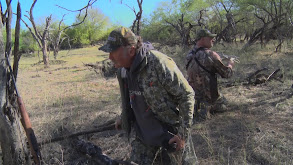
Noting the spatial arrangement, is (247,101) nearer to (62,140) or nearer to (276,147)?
(276,147)

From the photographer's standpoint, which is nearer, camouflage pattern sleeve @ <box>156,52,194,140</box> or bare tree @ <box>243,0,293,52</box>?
camouflage pattern sleeve @ <box>156,52,194,140</box>

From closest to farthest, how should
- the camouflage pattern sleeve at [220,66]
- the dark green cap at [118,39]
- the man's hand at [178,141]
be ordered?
the dark green cap at [118,39] < the man's hand at [178,141] < the camouflage pattern sleeve at [220,66]

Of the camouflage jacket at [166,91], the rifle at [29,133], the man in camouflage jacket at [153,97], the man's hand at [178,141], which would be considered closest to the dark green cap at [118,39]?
the man in camouflage jacket at [153,97]

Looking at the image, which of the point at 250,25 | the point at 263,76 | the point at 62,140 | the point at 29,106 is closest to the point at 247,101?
the point at 263,76

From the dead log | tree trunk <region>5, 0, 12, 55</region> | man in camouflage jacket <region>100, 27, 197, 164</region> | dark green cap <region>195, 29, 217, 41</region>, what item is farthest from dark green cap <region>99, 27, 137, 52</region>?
dark green cap <region>195, 29, 217, 41</region>

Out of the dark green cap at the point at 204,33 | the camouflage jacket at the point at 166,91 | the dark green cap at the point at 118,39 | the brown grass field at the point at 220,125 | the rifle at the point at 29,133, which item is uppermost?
the dark green cap at the point at 204,33

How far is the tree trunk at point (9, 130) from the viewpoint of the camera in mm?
2218

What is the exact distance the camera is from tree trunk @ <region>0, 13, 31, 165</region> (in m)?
2.22

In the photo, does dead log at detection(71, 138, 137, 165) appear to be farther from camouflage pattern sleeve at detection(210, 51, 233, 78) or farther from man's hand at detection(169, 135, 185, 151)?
camouflage pattern sleeve at detection(210, 51, 233, 78)

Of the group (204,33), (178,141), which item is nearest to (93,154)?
(178,141)

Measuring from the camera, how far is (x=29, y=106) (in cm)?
591

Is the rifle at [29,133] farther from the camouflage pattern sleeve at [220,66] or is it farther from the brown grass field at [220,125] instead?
the camouflage pattern sleeve at [220,66]

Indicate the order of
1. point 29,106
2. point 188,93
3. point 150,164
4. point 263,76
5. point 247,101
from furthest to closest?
1. point 263,76
2. point 29,106
3. point 247,101
4. point 150,164
5. point 188,93

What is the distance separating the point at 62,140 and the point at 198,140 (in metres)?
2.10
